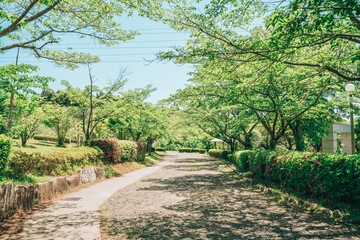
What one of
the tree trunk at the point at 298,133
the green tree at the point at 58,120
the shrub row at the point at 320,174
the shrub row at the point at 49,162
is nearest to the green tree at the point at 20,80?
the shrub row at the point at 49,162

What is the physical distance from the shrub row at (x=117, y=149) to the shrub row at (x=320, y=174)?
8987mm

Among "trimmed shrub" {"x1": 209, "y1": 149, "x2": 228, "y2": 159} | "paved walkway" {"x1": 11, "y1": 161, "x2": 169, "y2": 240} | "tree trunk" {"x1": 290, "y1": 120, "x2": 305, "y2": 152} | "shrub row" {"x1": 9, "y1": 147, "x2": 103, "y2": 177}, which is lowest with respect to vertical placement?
"trimmed shrub" {"x1": 209, "y1": 149, "x2": 228, "y2": 159}

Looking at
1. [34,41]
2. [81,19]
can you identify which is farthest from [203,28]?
[34,41]

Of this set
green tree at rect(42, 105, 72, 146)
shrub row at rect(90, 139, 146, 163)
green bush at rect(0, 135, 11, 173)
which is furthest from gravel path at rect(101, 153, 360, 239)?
green tree at rect(42, 105, 72, 146)

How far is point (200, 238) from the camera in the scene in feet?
13.1

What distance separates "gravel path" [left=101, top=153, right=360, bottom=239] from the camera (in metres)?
4.17

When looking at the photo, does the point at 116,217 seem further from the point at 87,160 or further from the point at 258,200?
the point at 87,160

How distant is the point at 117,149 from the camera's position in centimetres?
1407

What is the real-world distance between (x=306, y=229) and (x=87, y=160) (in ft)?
31.3

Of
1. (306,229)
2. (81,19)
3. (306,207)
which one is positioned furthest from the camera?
(81,19)

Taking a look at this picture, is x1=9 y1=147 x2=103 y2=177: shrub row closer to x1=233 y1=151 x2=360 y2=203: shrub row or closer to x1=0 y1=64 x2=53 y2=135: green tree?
x1=0 y1=64 x2=53 y2=135: green tree

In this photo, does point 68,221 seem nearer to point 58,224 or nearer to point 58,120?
point 58,224

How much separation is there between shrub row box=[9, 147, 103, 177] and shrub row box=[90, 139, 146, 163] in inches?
58.9

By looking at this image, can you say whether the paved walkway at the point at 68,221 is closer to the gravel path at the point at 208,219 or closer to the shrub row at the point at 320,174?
the gravel path at the point at 208,219
